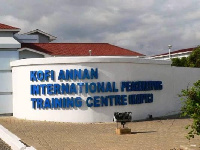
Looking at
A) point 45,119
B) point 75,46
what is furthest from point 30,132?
point 75,46

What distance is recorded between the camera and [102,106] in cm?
1870

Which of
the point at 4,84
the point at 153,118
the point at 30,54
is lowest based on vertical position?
the point at 153,118

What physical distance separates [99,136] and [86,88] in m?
5.12

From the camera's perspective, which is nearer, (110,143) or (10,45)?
(110,143)

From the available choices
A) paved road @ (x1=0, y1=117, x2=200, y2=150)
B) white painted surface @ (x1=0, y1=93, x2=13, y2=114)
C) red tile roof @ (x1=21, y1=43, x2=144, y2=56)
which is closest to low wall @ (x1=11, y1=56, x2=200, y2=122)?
paved road @ (x1=0, y1=117, x2=200, y2=150)

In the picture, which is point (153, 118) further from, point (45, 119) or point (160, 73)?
point (45, 119)

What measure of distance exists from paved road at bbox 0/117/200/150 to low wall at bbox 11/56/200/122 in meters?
0.86

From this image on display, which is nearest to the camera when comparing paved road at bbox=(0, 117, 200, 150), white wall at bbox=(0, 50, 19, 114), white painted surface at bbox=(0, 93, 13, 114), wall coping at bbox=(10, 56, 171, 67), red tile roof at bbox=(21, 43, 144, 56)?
paved road at bbox=(0, 117, 200, 150)

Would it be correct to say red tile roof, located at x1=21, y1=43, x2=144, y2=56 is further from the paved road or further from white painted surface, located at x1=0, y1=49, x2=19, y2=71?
the paved road

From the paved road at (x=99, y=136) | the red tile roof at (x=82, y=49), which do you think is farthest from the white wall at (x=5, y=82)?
the red tile roof at (x=82, y=49)

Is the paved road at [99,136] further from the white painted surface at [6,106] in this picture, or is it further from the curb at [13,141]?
the white painted surface at [6,106]

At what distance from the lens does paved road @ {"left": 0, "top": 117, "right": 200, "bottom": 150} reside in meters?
11.4

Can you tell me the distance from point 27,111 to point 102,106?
4.41 meters

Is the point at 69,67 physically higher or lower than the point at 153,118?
higher
